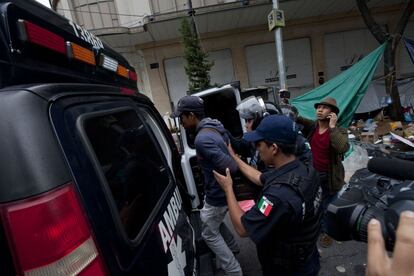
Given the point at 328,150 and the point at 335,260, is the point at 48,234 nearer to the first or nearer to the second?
the point at 328,150

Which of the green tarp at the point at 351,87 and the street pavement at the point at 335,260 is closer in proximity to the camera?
the street pavement at the point at 335,260

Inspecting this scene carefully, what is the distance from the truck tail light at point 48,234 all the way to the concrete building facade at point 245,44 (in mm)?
10716

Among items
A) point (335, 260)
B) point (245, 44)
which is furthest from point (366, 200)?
point (245, 44)

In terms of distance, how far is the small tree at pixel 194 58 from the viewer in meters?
8.70

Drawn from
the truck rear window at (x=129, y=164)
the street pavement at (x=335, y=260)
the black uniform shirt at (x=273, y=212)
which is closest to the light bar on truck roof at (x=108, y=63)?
the truck rear window at (x=129, y=164)

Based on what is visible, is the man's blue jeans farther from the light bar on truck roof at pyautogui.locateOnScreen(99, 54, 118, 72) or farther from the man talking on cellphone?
the light bar on truck roof at pyautogui.locateOnScreen(99, 54, 118, 72)

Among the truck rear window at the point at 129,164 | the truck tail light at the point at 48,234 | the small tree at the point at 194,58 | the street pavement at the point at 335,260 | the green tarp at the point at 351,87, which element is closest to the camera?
the truck tail light at the point at 48,234

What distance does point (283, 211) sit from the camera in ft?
4.49

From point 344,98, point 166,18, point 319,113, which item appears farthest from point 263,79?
point 319,113

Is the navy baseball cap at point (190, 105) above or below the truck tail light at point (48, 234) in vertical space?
above

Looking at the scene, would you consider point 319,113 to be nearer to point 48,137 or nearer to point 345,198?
point 345,198

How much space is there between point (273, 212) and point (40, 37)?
49.5 inches

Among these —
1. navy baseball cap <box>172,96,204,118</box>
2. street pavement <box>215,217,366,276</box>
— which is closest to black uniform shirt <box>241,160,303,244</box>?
navy baseball cap <box>172,96,204,118</box>

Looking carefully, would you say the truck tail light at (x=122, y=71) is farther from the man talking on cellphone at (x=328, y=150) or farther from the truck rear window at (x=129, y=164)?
the man talking on cellphone at (x=328, y=150)
